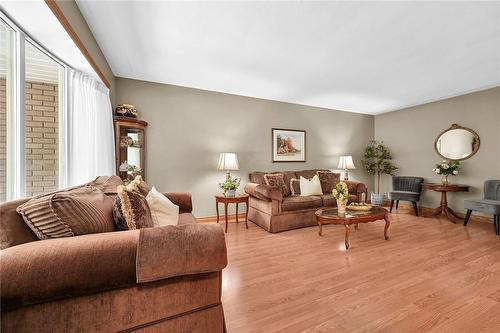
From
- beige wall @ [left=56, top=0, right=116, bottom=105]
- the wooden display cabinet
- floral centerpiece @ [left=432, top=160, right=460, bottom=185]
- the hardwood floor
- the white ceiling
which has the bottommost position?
the hardwood floor

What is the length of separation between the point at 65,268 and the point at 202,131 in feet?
10.9

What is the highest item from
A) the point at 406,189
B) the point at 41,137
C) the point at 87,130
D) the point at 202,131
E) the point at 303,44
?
the point at 303,44

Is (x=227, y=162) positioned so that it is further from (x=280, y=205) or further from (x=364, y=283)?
(x=364, y=283)

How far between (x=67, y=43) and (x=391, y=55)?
3.41 meters

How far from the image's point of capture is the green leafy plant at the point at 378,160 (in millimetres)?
5496

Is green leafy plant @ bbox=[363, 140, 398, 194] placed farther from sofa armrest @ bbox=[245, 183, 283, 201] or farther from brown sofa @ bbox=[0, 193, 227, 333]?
brown sofa @ bbox=[0, 193, 227, 333]

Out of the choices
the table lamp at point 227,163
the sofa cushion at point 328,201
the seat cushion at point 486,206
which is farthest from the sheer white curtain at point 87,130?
the seat cushion at point 486,206

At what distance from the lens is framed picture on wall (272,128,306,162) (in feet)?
15.4

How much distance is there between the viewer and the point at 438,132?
4.65m

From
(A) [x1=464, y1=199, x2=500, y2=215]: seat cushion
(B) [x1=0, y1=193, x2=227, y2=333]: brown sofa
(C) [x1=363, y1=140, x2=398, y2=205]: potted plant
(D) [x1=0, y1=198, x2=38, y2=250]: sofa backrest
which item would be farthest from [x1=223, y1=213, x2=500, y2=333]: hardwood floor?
(C) [x1=363, y1=140, x2=398, y2=205]: potted plant

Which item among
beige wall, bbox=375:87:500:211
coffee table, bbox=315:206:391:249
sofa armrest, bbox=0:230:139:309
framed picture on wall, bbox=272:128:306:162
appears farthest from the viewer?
framed picture on wall, bbox=272:128:306:162

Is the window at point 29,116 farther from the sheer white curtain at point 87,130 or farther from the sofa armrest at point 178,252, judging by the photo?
the sofa armrest at point 178,252

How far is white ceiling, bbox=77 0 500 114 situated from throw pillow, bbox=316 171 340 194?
1690 millimetres

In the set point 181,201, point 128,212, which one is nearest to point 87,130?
point 181,201
